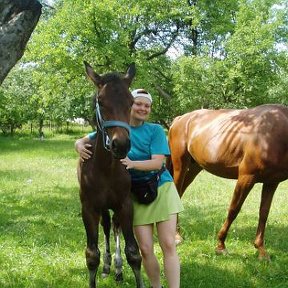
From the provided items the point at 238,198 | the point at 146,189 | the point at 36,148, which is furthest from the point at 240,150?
the point at 36,148

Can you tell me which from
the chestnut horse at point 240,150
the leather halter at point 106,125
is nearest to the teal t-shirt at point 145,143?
the leather halter at point 106,125

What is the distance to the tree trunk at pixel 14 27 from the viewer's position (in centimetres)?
336

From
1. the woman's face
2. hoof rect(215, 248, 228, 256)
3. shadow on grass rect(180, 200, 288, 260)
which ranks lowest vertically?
shadow on grass rect(180, 200, 288, 260)

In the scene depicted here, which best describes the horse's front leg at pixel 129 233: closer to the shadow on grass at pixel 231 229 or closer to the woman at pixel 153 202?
the woman at pixel 153 202

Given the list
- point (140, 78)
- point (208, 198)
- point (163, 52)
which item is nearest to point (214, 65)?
point (163, 52)

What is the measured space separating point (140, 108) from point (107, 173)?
657mm

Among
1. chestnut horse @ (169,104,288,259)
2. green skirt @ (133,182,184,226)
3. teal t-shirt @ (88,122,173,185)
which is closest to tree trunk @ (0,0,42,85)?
teal t-shirt @ (88,122,173,185)

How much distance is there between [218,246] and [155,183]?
2.41 metres

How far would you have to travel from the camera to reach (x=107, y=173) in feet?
11.8

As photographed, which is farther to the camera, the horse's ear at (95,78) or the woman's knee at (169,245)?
the woman's knee at (169,245)

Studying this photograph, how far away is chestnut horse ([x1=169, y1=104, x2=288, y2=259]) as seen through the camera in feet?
17.5

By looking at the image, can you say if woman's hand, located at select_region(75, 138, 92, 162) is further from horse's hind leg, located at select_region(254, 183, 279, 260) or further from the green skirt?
horse's hind leg, located at select_region(254, 183, 279, 260)

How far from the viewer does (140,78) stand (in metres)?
20.2

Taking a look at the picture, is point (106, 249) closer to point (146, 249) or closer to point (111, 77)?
point (146, 249)
